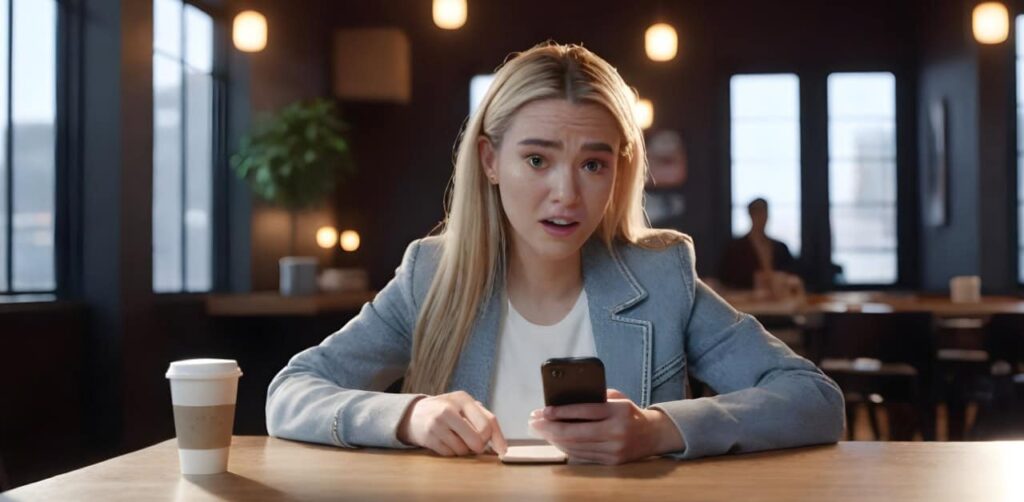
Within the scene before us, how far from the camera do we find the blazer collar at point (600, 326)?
188 cm

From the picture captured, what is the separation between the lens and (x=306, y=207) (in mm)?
7160

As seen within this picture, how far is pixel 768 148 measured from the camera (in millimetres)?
9320

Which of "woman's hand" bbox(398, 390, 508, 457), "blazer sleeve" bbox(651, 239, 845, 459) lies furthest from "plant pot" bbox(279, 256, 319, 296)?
"woman's hand" bbox(398, 390, 508, 457)

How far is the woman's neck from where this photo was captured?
6.50ft

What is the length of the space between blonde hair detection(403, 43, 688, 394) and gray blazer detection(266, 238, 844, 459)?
0.03 m

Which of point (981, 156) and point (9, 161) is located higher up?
point (981, 156)

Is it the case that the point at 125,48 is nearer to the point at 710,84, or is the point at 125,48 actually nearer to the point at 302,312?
the point at 302,312

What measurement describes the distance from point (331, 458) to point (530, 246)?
1.84ft

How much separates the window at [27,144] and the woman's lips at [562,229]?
134 inches

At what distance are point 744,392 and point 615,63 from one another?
7946 millimetres

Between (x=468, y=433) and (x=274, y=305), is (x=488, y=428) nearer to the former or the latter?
(x=468, y=433)

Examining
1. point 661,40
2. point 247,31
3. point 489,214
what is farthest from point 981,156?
point 489,214

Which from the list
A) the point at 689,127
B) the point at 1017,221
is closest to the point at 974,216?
the point at 1017,221

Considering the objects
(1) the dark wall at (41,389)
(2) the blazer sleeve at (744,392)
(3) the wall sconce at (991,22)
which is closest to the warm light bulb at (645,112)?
(3) the wall sconce at (991,22)
